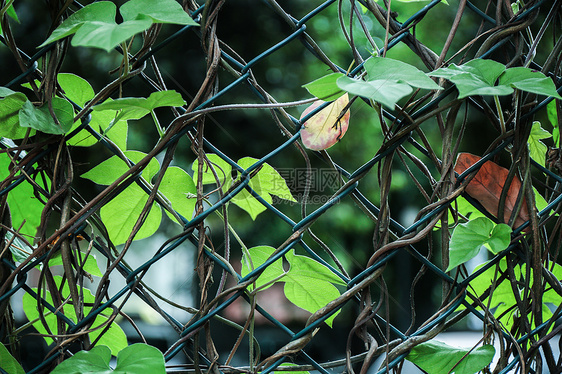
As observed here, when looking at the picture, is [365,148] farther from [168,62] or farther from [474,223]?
[474,223]

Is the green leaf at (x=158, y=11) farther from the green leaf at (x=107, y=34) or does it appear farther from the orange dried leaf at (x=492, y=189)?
the orange dried leaf at (x=492, y=189)

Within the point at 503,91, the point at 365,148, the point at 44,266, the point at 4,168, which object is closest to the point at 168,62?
the point at 365,148

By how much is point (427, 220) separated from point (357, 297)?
4.1 inches

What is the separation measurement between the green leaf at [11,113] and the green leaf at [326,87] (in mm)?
281

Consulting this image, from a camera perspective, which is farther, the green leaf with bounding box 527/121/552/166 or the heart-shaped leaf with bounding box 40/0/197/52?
the green leaf with bounding box 527/121/552/166

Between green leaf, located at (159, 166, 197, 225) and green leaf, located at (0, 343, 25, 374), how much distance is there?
217 mm

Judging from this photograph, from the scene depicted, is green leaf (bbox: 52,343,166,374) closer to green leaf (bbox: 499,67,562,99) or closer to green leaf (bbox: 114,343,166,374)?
green leaf (bbox: 114,343,166,374)

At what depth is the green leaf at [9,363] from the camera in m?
0.49

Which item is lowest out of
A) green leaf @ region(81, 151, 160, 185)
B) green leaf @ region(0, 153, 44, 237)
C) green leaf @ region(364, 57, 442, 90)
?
green leaf @ region(0, 153, 44, 237)

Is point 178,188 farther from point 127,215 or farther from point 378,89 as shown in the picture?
point 378,89

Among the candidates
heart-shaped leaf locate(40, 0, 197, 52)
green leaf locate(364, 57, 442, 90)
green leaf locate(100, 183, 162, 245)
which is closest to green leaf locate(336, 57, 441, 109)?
green leaf locate(364, 57, 442, 90)

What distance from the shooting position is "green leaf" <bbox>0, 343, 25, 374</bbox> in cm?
49

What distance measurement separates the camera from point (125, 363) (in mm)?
413

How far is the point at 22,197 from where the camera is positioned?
1.85 ft
